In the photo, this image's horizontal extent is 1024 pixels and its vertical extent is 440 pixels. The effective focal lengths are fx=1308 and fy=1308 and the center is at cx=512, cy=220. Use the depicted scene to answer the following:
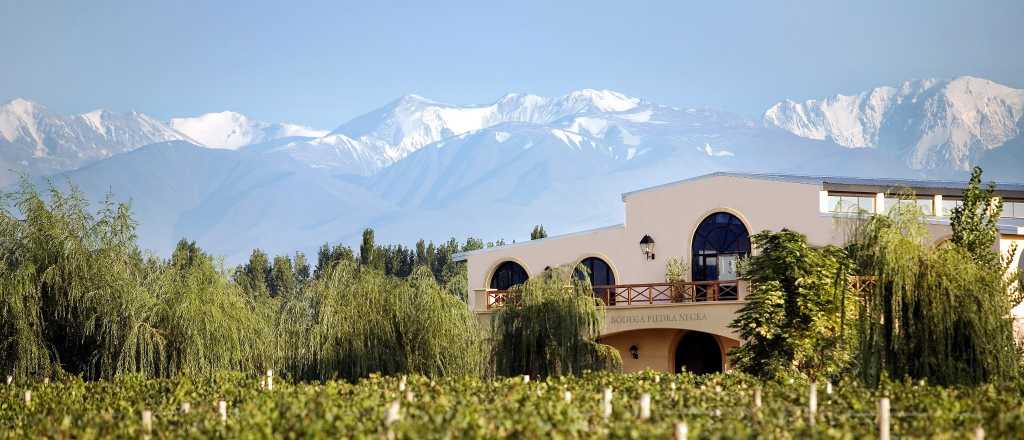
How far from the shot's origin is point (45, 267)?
2683 cm

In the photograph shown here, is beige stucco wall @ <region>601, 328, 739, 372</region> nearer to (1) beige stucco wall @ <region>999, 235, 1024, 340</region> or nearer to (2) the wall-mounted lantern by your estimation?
(2) the wall-mounted lantern

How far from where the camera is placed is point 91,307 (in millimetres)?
26844

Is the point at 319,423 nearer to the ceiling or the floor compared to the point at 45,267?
nearer to the floor

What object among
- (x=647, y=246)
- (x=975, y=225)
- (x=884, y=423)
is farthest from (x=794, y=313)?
(x=884, y=423)

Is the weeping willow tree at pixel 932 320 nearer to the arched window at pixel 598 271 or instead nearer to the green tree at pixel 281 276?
the arched window at pixel 598 271

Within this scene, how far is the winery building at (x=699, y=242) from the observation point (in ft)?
101

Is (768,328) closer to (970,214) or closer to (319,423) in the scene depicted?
(970,214)

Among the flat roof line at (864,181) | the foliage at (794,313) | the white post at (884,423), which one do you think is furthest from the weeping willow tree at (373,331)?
the white post at (884,423)

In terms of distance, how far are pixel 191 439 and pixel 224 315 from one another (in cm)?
1486

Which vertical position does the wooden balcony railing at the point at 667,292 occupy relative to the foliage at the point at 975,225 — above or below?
below

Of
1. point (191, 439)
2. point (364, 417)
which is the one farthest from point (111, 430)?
point (364, 417)

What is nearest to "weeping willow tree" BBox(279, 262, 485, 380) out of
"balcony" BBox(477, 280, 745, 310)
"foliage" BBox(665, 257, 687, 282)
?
"balcony" BBox(477, 280, 745, 310)

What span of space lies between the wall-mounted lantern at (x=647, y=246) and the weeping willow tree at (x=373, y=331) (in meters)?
8.54

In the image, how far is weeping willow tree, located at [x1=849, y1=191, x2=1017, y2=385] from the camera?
65.3ft
